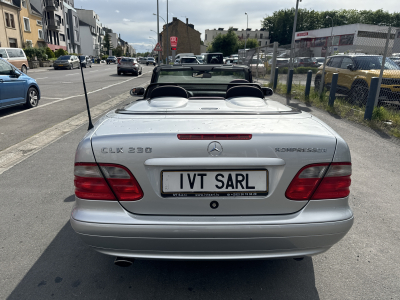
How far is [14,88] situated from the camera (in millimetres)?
9219

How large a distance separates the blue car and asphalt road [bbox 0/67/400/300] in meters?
6.45

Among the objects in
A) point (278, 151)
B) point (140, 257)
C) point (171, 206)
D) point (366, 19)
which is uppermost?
point (366, 19)

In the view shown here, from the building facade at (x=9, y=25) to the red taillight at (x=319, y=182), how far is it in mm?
45277

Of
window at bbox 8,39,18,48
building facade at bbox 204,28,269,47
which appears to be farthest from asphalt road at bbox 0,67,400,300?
building facade at bbox 204,28,269,47

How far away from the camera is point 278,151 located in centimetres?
190

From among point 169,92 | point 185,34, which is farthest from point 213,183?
point 185,34

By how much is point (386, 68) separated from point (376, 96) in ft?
5.68

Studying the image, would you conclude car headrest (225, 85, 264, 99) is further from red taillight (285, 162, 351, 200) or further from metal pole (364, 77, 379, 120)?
metal pole (364, 77, 379, 120)

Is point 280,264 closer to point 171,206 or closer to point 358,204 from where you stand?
point 171,206

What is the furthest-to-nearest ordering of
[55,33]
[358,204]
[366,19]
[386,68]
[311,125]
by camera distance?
[366,19] < [55,33] < [386,68] < [358,204] < [311,125]

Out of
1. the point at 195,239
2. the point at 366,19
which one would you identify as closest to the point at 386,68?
the point at 195,239

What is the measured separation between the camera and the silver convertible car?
1.88 metres

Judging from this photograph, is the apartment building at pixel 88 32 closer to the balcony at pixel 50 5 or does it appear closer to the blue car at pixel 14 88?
the balcony at pixel 50 5

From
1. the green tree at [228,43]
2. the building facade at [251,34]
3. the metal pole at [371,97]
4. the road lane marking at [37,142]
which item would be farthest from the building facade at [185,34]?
the metal pole at [371,97]
